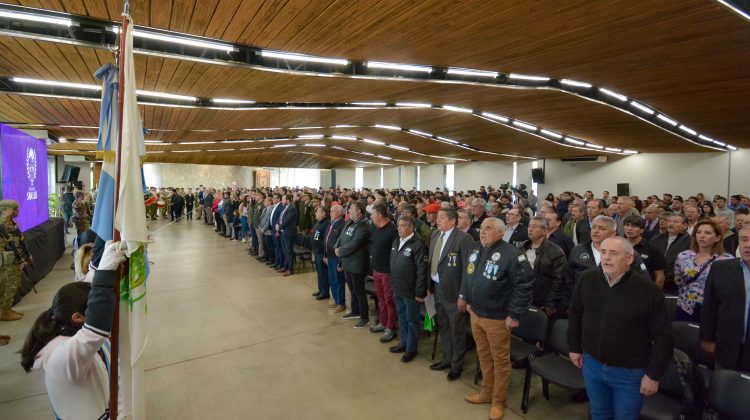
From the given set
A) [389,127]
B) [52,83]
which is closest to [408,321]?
[52,83]

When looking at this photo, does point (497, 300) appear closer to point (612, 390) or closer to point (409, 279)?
point (612, 390)

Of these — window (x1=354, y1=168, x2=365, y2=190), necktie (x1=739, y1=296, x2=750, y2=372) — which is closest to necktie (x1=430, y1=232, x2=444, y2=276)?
necktie (x1=739, y1=296, x2=750, y2=372)

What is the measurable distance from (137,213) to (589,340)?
268 centimetres

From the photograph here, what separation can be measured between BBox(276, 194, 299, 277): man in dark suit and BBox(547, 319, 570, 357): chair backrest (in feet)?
18.1

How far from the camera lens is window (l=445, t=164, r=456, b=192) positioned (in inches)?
1041

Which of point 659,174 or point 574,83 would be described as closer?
point 574,83

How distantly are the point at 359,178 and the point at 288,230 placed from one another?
26701mm

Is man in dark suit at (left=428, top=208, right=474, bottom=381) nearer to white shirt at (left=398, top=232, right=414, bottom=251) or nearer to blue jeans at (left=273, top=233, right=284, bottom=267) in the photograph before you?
white shirt at (left=398, top=232, right=414, bottom=251)

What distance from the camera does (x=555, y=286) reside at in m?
3.57

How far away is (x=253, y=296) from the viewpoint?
253 inches

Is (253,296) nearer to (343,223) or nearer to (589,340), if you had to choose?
(343,223)

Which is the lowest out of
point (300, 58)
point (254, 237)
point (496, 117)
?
point (254, 237)

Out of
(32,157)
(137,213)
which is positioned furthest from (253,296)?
(32,157)

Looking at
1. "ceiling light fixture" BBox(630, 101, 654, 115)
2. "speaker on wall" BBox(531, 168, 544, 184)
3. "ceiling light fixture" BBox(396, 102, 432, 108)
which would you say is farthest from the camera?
"speaker on wall" BBox(531, 168, 544, 184)
